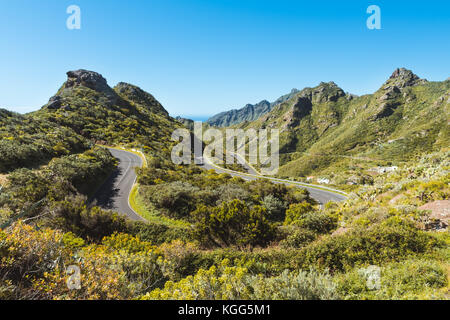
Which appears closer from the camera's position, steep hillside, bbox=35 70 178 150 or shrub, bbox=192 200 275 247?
shrub, bbox=192 200 275 247

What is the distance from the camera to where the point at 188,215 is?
15.8 metres

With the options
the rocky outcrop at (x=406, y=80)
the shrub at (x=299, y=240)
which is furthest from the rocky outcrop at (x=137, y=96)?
the rocky outcrop at (x=406, y=80)

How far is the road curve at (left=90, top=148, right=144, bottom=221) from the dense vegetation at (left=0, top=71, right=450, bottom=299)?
48.8 inches

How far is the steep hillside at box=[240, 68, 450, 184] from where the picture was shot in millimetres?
72250

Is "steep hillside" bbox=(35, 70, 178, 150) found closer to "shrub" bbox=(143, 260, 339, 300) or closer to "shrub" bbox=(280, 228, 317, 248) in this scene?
"shrub" bbox=(280, 228, 317, 248)

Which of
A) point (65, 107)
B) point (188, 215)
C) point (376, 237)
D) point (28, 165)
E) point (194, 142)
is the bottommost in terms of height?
point (188, 215)

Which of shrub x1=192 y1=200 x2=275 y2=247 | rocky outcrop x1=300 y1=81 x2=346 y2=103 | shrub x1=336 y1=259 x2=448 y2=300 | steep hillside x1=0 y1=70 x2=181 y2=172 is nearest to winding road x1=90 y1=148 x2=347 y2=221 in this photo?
steep hillside x1=0 y1=70 x2=181 y2=172

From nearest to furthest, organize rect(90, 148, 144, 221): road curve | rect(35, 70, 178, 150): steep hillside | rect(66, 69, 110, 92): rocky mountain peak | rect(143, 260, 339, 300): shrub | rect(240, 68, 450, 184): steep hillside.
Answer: rect(143, 260, 339, 300): shrub, rect(90, 148, 144, 221): road curve, rect(35, 70, 178, 150): steep hillside, rect(66, 69, 110, 92): rocky mountain peak, rect(240, 68, 450, 184): steep hillside

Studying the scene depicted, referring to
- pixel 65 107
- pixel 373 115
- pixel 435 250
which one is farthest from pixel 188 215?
pixel 373 115

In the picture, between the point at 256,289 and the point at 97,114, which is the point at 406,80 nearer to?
the point at 97,114

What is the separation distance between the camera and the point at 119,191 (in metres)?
21.1

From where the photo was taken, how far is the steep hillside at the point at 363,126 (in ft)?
237
